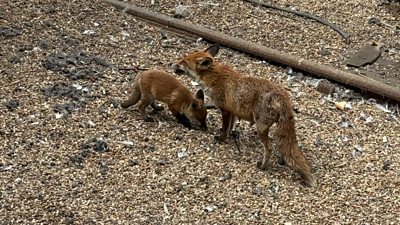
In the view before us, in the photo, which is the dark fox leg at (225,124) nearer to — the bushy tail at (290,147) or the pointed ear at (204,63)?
the pointed ear at (204,63)

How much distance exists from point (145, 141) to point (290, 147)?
51.8 inches

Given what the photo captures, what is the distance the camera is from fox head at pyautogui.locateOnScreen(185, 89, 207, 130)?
7082 mm

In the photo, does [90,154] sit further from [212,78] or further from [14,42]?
[14,42]

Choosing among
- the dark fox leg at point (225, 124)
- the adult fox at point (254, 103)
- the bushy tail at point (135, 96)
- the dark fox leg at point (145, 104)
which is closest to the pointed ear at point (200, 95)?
the adult fox at point (254, 103)

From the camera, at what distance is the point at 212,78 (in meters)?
6.94

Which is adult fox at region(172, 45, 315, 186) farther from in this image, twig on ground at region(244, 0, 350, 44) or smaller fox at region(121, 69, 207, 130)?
twig on ground at region(244, 0, 350, 44)

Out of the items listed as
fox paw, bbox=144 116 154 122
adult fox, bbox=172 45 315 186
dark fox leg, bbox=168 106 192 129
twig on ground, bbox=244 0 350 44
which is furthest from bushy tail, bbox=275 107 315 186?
twig on ground, bbox=244 0 350 44

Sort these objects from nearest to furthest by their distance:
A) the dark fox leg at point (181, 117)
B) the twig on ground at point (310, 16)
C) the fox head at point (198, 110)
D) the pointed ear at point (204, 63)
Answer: the pointed ear at point (204, 63) → the fox head at point (198, 110) → the dark fox leg at point (181, 117) → the twig on ground at point (310, 16)

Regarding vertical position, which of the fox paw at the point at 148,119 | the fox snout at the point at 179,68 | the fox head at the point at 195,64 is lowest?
the fox paw at the point at 148,119

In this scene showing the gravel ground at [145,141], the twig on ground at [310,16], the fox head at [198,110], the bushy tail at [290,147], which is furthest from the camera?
the twig on ground at [310,16]

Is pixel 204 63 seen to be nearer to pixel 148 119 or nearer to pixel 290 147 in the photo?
pixel 148 119

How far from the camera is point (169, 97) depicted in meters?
7.13

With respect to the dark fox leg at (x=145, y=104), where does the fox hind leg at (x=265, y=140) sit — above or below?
above

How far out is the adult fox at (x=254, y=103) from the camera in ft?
21.0
